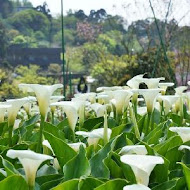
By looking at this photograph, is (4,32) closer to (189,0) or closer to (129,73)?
(129,73)

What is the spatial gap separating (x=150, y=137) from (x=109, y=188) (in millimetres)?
456

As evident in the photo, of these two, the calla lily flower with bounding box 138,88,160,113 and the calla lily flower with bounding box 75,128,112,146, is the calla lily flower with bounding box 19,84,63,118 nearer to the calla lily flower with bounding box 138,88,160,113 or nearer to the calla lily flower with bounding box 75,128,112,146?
the calla lily flower with bounding box 75,128,112,146

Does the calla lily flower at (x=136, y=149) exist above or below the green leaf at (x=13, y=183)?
above

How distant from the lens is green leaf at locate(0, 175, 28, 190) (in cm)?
67

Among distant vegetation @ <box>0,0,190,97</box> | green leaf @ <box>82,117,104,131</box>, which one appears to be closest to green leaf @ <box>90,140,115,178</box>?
green leaf @ <box>82,117,104,131</box>

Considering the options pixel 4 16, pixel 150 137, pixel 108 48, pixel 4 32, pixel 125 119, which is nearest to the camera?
pixel 150 137

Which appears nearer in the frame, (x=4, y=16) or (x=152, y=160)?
(x=152, y=160)

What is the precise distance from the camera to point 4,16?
2486cm

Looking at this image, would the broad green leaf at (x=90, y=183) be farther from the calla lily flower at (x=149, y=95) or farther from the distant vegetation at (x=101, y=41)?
the distant vegetation at (x=101, y=41)

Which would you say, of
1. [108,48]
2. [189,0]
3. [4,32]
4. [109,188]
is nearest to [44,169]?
[109,188]

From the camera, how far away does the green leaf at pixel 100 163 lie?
2.67ft

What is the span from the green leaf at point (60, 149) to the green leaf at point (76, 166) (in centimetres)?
7

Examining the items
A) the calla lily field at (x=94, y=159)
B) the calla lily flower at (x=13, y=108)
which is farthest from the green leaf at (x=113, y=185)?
the calla lily flower at (x=13, y=108)

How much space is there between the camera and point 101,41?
48.4 feet
